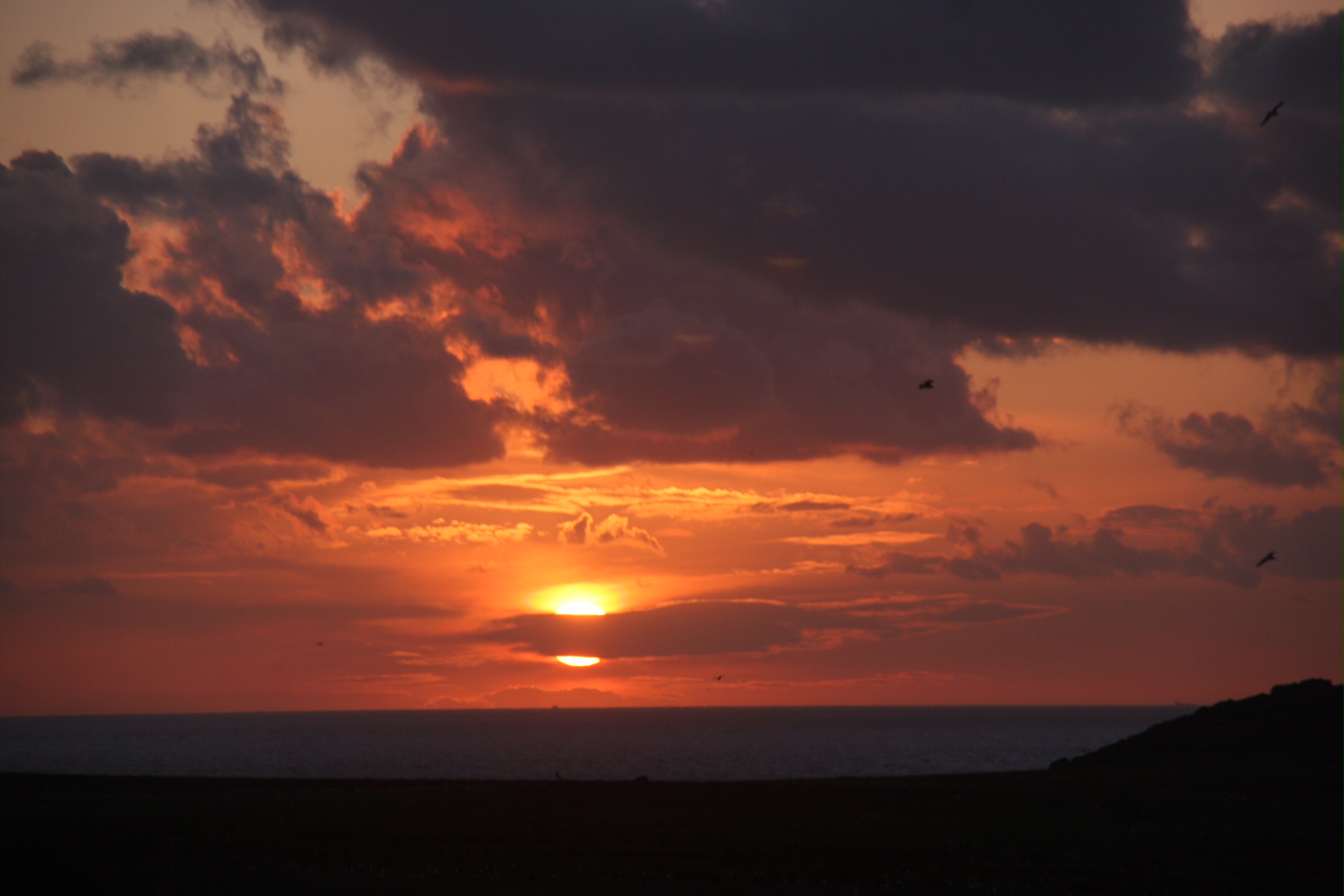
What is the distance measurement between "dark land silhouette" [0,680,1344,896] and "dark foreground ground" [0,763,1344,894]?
16 centimetres

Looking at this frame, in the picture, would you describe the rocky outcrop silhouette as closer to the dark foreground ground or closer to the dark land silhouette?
the dark land silhouette

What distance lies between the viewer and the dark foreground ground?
114 feet

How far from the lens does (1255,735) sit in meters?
88.7

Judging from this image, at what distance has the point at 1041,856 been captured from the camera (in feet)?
128

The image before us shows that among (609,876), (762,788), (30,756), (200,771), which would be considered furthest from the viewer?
(30,756)

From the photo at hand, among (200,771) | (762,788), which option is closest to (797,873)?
(762,788)

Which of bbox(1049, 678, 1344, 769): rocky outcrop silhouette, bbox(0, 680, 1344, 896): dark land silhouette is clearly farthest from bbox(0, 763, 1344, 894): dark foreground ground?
bbox(1049, 678, 1344, 769): rocky outcrop silhouette

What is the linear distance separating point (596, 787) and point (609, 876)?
35069 millimetres

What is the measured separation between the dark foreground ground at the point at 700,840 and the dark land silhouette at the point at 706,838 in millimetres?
160

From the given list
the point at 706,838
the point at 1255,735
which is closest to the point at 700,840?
the point at 706,838

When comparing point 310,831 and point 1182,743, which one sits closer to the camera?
point 310,831

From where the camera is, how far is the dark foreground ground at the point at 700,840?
34.8 m

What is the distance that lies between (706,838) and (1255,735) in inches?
2615

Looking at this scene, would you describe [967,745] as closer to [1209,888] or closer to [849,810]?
[849,810]
